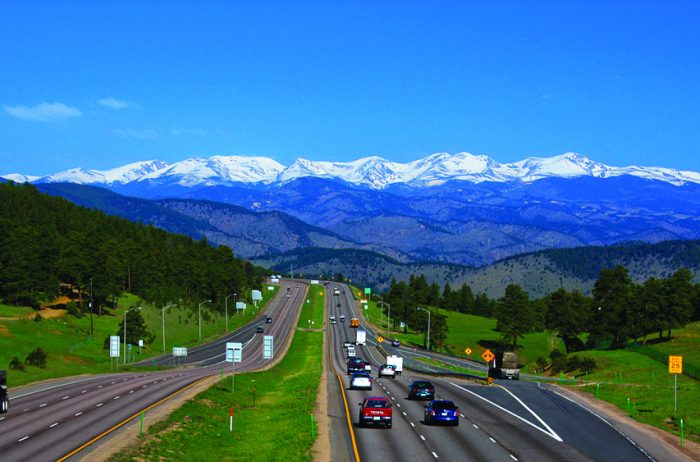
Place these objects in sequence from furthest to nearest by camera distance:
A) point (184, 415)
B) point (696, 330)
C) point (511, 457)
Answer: point (696, 330), point (184, 415), point (511, 457)

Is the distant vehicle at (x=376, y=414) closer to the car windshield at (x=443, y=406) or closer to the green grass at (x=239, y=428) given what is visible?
the green grass at (x=239, y=428)

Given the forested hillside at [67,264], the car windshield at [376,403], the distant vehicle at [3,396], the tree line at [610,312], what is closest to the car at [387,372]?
the car windshield at [376,403]

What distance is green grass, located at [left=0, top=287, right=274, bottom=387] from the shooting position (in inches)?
3548

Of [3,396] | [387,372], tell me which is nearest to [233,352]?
[3,396]

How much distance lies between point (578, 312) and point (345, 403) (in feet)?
395

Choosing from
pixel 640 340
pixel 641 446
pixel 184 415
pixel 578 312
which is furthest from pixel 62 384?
pixel 578 312

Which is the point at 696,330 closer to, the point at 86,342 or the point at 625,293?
the point at 625,293

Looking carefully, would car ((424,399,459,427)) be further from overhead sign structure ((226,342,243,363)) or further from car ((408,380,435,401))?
overhead sign structure ((226,342,243,363))

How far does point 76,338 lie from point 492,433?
86.7 metres

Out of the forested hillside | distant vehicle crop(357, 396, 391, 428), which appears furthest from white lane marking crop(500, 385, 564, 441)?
the forested hillside

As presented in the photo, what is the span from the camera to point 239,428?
5316 cm

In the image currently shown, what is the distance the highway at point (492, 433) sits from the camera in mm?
40562

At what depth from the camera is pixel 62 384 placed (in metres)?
75.1

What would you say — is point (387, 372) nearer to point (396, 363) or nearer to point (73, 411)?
point (396, 363)
